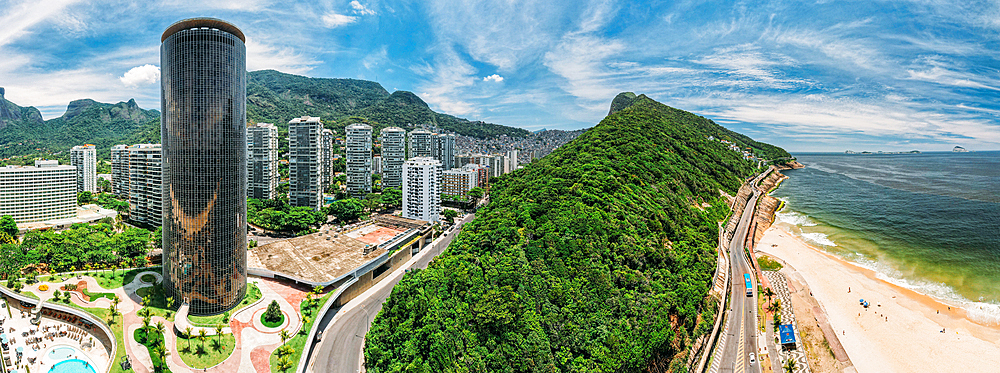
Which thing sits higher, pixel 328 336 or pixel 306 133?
pixel 306 133

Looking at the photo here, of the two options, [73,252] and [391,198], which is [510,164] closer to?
[391,198]

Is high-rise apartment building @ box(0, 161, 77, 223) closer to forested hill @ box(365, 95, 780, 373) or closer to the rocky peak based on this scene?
forested hill @ box(365, 95, 780, 373)

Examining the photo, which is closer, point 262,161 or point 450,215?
point 262,161

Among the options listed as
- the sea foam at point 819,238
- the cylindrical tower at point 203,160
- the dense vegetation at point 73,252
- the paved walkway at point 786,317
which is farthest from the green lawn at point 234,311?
the sea foam at point 819,238

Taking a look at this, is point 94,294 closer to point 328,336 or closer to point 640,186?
point 328,336

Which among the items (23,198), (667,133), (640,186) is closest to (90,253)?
(23,198)

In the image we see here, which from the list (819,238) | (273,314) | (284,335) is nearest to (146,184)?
(273,314)
